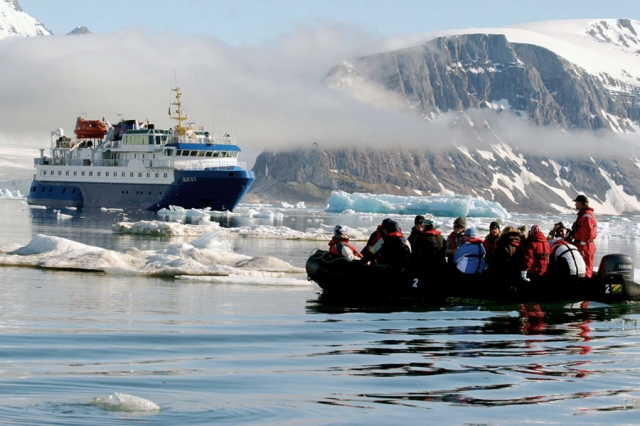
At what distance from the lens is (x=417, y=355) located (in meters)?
12.2

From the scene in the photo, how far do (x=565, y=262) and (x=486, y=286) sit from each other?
1.64 meters

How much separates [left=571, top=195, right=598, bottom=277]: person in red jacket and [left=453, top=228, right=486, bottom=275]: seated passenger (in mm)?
2138

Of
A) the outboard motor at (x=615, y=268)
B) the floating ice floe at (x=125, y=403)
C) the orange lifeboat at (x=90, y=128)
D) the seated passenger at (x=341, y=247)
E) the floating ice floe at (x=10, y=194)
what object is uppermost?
the orange lifeboat at (x=90, y=128)

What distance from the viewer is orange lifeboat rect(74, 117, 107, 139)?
100 meters

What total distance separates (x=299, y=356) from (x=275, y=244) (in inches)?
1147

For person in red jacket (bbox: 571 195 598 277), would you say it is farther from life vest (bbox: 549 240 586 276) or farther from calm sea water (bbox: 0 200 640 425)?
calm sea water (bbox: 0 200 640 425)

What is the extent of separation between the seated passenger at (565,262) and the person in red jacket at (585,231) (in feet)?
0.89

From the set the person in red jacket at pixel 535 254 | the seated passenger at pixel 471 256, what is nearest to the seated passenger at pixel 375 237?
the seated passenger at pixel 471 256

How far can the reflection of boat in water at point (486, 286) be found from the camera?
18.2 m

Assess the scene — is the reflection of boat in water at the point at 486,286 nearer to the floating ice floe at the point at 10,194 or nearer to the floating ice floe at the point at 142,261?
the floating ice floe at the point at 142,261

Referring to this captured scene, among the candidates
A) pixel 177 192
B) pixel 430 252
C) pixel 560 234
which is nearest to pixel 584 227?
pixel 560 234

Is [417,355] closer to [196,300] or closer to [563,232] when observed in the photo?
[196,300]

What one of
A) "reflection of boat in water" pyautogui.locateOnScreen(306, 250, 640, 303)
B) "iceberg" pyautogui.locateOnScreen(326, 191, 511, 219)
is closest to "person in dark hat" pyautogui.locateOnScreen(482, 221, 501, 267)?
"reflection of boat in water" pyautogui.locateOnScreen(306, 250, 640, 303)

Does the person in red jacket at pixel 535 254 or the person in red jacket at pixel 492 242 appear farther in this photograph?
the person in red jacket at pixel 492 242
